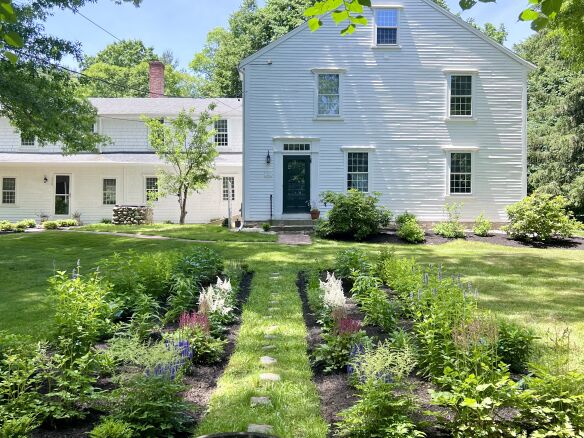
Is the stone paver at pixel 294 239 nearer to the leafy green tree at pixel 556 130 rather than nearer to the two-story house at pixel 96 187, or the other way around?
the two-story house at pixel 96 187

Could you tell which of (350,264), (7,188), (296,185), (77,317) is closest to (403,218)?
(296,185)

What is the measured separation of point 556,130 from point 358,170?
1690 cm

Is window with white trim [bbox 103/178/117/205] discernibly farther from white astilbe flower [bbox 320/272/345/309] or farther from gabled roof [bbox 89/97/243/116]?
white astilbe flower [bbox 320/272/345/309]

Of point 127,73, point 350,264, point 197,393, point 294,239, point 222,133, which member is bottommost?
point 197,393

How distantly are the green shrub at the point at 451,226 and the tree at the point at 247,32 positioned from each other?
19829 millimetres

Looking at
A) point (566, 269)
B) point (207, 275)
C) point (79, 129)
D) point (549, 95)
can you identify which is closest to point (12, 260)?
point (79, 129)

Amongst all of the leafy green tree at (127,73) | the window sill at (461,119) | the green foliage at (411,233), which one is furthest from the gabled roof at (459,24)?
the leafy green tree at (127,73)

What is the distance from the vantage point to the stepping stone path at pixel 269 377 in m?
4.28

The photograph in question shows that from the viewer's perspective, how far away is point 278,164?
59.4 ft

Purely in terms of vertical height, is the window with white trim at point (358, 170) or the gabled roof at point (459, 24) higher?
the gabled roof at point (459, 24)

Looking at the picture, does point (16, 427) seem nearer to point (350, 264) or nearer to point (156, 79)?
point (350, 264)

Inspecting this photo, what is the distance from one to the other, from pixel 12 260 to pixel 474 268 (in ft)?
33.9

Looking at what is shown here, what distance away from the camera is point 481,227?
16406 mm

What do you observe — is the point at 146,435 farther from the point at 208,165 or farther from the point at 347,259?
the point at 208,165
